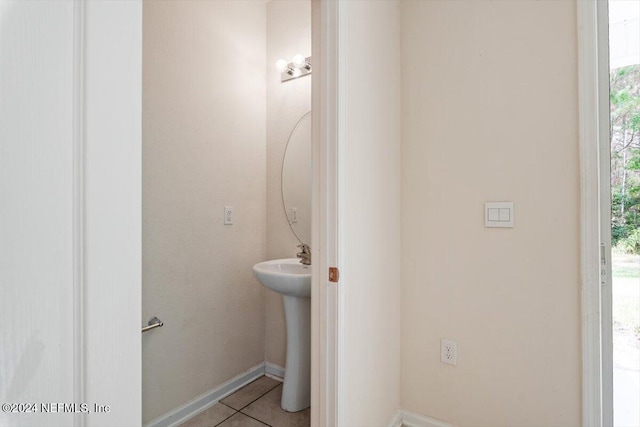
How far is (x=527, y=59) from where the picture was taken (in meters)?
1.51

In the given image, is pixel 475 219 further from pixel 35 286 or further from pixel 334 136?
pixel 35 286

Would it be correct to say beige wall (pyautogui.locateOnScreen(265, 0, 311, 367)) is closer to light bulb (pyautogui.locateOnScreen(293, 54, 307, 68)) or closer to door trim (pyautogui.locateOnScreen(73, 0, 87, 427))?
light bulb (pyautogui.locateOnScreen(293, 54, 307, 68))

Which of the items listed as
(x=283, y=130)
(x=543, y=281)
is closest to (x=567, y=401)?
(x=543, y=281)

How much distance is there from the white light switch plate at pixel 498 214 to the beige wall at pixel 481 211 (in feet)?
0.10

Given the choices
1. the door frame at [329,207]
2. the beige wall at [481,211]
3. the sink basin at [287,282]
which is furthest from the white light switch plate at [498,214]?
the sink basin at [287,282]

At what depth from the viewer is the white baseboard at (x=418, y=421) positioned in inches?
66.8

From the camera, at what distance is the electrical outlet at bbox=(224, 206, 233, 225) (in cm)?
207

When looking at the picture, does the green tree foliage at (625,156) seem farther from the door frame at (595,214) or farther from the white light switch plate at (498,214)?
the white light switch plate at (498,214)

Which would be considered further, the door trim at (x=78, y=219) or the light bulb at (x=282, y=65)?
the light bulb at (x=282, y=65)

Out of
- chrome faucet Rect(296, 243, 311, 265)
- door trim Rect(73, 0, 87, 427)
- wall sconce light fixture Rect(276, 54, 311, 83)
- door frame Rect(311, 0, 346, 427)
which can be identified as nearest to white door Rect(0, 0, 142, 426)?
door trim Rect(73, 0, 87, 427)

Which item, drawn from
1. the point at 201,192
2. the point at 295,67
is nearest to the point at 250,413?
the point at 201,192

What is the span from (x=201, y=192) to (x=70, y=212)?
148 cm

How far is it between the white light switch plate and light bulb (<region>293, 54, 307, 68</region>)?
1439 mm

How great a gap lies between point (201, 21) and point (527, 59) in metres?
1.74
